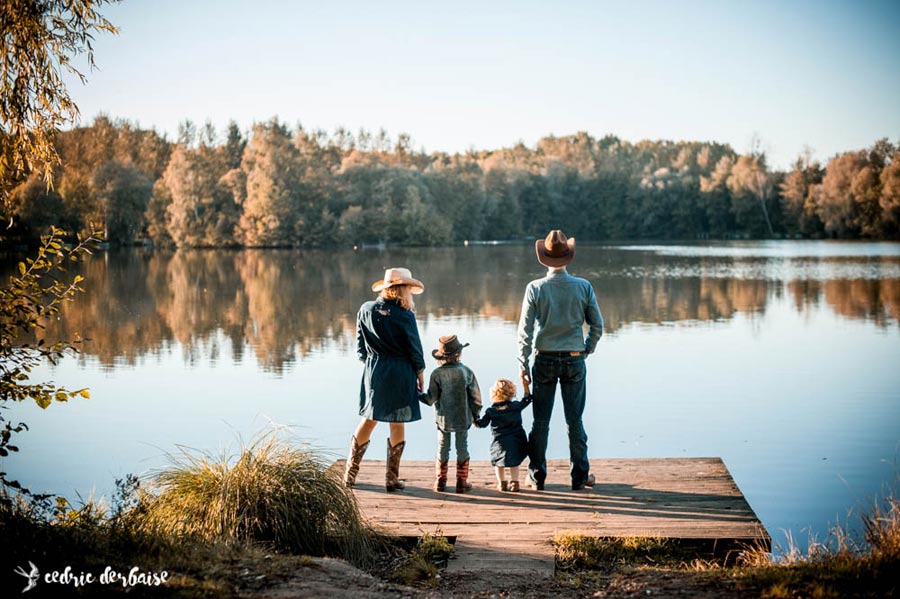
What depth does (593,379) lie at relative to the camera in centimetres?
1423

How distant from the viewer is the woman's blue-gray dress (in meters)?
6.50

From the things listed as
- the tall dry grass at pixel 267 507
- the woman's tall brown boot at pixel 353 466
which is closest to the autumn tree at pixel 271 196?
the woman's tall brown boot at pixel 353 466

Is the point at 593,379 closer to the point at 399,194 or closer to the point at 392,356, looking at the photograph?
the point at 392,356

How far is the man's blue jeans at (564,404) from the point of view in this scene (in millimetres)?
6617

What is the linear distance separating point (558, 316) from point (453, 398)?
1.04 meters

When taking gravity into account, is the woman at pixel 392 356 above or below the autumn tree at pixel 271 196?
below

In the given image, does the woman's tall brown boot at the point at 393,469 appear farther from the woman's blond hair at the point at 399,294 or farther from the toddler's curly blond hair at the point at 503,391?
the woman's blond hair at the point at 399,294

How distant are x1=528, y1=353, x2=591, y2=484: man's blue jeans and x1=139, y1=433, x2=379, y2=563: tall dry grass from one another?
5.29 ft

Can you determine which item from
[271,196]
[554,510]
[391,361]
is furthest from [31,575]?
[271,196]

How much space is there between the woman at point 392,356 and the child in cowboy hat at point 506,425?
1.96 ft

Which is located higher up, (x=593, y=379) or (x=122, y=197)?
(x=122, y=197)

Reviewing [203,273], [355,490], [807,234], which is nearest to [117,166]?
[203,273]

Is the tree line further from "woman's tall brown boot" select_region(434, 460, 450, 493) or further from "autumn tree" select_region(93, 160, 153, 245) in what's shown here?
"woman's tall brown boot" select_region(434, 460, 450, 493)

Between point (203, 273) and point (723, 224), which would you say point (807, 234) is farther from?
point (203, 273)
